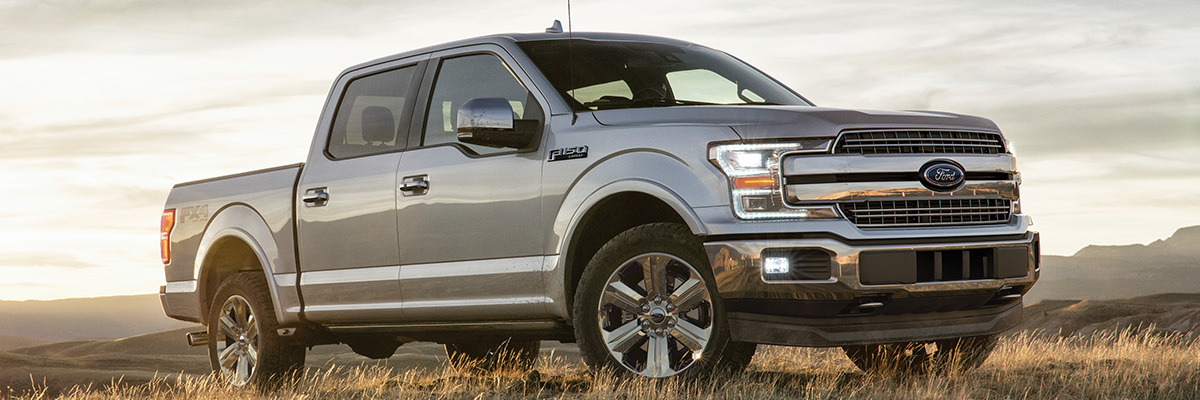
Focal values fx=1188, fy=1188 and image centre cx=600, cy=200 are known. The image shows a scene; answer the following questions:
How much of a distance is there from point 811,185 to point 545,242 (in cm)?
157

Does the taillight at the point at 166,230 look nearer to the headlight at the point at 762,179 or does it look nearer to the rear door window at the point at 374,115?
the rear door window at the point at 374,115

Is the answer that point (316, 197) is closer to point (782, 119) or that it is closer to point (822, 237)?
point (782, 119)

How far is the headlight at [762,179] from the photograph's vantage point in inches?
215

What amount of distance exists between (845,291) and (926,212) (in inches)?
26.5

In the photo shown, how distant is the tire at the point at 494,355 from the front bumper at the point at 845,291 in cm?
408

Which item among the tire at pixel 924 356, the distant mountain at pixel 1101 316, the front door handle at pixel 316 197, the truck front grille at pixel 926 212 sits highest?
the front door handle at pixel 316 197

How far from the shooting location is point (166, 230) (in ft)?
30.9

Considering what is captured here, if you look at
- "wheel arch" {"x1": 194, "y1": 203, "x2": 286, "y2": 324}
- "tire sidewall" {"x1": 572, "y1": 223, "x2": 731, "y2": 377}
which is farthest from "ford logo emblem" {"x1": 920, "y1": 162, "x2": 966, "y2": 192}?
"wheel arch" {"x1": 194, "y1": 203, "x2": 286, "y2": 324}

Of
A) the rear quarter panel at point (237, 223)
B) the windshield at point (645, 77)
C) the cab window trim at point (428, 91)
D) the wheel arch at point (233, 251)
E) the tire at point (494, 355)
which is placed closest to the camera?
the windshield at point (645, 77)

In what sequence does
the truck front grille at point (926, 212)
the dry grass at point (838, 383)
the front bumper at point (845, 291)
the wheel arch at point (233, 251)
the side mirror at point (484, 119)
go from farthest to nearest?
the wheel arch at point (233, 251), the side mirror at point (484, 119), the dry grass at point (838, 383), the truck front grille at point (926, 212), the front bumper at point (845, 291)

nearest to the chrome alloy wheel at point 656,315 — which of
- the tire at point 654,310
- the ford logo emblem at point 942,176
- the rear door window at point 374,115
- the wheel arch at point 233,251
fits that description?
the tire at point 654,310

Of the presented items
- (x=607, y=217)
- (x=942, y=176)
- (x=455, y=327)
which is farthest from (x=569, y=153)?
(x=942, y=176)

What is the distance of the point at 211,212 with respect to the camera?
350 inches

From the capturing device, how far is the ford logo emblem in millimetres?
5754
